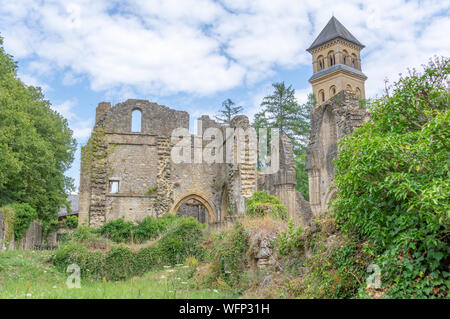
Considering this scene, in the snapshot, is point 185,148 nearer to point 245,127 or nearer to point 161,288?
point 245,127

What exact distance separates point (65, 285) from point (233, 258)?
11.2ft

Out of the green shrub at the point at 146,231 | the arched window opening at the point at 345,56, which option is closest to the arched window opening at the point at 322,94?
the arched window opening at the point at 345,56

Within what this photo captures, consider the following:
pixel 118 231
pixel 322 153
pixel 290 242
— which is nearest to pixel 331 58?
pixel 322 153

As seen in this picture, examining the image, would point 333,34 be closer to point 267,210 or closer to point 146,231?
point 146,231

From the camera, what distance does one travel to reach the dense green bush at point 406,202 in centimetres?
423

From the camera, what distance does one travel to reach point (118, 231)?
1561 cm

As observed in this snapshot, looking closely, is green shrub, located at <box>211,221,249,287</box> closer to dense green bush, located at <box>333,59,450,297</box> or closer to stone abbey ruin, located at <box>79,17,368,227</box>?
dense green bush, located at <box>333,59,450,297</box>

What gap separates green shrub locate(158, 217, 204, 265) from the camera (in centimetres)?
1112

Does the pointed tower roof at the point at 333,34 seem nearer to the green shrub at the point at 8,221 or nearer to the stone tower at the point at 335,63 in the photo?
the stone tower at the point at 335,63

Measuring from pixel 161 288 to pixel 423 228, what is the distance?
473 cm

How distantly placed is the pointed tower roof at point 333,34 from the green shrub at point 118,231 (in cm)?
4400

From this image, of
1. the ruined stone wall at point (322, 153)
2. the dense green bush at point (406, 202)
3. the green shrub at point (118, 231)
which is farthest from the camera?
the ruined stone wall at point (322, 153)

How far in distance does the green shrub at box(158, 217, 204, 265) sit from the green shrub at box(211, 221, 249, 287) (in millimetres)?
2796
